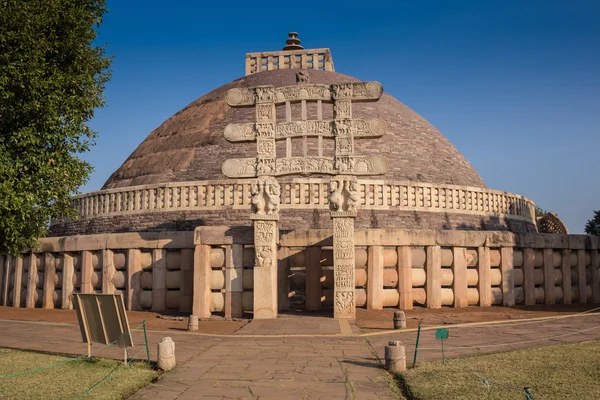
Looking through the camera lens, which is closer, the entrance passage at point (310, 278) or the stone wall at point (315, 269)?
the stone wall at point (315, 269)

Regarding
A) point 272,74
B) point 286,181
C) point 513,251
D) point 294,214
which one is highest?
point 272,74

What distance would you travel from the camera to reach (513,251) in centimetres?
1405

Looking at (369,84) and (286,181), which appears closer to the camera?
(369,84)

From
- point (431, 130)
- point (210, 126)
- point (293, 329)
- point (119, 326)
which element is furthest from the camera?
point (431, 130)

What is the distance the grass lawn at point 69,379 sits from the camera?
5.50m

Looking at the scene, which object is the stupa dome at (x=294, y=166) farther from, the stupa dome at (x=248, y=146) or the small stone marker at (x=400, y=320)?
the small stone marker at (x=400, y=320)

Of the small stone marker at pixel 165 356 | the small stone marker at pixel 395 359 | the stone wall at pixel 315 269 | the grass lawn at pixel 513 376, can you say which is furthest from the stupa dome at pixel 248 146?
the small stone marker at pixel 165 356

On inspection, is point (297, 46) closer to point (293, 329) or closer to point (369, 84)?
point (369, 84)

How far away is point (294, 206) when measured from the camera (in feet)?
58.3

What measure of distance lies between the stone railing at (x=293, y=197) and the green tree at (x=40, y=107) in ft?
27.8

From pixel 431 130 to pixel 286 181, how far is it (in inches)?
418

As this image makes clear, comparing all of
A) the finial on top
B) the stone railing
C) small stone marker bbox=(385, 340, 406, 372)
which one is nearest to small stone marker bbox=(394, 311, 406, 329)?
small stone marker bbox=(385, 340, 406, 372)

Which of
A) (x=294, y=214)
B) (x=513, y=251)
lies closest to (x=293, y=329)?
(x=513, y=251)

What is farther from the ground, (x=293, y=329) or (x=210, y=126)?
(x=210, y=126)
